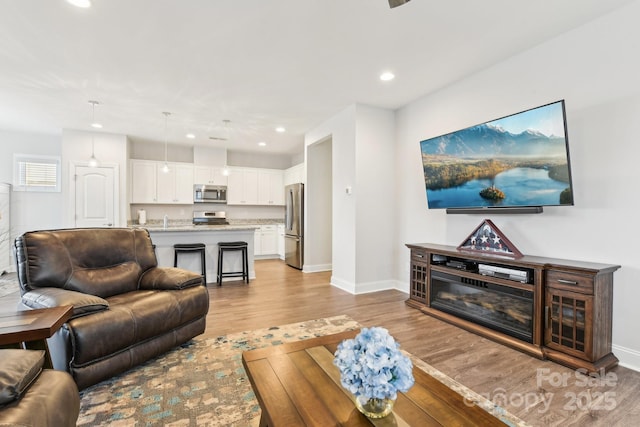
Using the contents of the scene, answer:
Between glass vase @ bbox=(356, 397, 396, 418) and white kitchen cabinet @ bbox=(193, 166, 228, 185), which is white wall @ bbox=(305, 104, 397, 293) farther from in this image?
white kitchen cabinet @ bbox=(193, 166, 228, 185)

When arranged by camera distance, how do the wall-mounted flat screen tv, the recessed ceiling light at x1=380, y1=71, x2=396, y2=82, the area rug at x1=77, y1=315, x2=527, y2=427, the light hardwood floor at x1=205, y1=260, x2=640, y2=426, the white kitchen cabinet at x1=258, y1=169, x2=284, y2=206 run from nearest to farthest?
the area rug at x1=77, y1=315, x2=527, y2=427 < the light hardwood floor at x1=205, y1=260, x2=640, y2=426 < the wall-mounted flat screen tv < the recessed ceiling light at x1=380, y1=71, x2=396, y2=82 < the white kitchen cabinet at x1=258, y1=169, x2=284, y2=206

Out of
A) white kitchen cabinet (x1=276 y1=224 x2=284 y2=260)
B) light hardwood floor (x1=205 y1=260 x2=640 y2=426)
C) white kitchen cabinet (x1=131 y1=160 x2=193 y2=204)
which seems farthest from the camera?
white kitchen cabinet (x1=276 y1=224 x2=284 y2=260)

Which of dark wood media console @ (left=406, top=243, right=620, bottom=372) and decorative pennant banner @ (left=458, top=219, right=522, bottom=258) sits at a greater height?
decorative pennant banner @ (left=458, top=219, right=522, bottom=258)

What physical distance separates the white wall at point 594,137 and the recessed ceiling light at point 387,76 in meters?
1.04

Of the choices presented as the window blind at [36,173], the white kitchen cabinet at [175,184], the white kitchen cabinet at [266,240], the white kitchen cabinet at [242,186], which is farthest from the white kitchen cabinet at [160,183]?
the white kitchen cabinet at [266,240]

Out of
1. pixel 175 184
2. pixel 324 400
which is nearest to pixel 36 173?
pixel 175 184

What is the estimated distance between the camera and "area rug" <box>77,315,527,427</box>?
1.69 m

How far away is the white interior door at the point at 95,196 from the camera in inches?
227

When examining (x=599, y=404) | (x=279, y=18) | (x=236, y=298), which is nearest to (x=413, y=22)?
(x=279, y=18)

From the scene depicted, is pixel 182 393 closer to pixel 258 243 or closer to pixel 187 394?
pixel 187 394

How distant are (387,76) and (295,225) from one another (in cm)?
350

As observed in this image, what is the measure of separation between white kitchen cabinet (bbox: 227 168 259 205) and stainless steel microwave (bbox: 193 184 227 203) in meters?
0.17

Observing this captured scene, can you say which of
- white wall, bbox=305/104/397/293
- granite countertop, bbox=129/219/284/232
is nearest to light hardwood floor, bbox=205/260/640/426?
white wall, bbox=305/104/397/293

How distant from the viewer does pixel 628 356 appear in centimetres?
233
